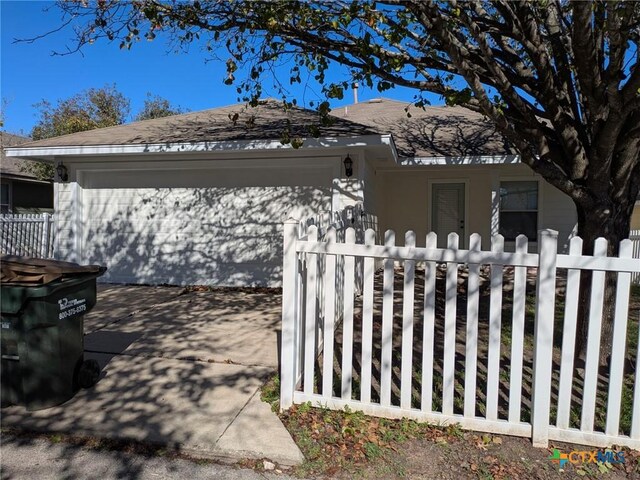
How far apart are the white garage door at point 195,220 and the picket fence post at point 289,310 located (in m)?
4.85

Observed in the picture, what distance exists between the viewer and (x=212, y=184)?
8773 mm

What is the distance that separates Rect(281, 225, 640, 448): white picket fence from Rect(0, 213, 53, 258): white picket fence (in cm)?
943

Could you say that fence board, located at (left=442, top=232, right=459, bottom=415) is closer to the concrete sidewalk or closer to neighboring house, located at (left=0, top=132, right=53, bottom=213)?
the concrete sidewalk

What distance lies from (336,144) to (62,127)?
18376 millimetres

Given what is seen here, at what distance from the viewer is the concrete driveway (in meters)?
3.18

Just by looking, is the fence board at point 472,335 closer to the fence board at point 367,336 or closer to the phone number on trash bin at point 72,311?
the fence board at point 367,336

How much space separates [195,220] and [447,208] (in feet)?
20.7

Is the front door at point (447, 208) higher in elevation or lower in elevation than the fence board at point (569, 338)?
higher

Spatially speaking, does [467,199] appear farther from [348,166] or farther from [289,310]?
[289,310]

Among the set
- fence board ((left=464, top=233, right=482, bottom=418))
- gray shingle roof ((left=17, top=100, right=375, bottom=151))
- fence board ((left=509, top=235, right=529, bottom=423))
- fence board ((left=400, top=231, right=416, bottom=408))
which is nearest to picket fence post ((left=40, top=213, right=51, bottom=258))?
gray shingle roof ((left=17, top=100, right=375, bottom=151))

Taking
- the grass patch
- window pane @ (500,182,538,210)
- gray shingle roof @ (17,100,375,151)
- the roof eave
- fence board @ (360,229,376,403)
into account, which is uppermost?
gray shingle roof @ (17,100,375,151)

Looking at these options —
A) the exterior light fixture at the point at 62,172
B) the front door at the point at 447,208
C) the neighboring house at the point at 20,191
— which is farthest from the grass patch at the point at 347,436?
the neighboring house at the point at 20,191

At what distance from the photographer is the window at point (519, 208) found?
444 inches

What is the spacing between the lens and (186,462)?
9.67 ft
